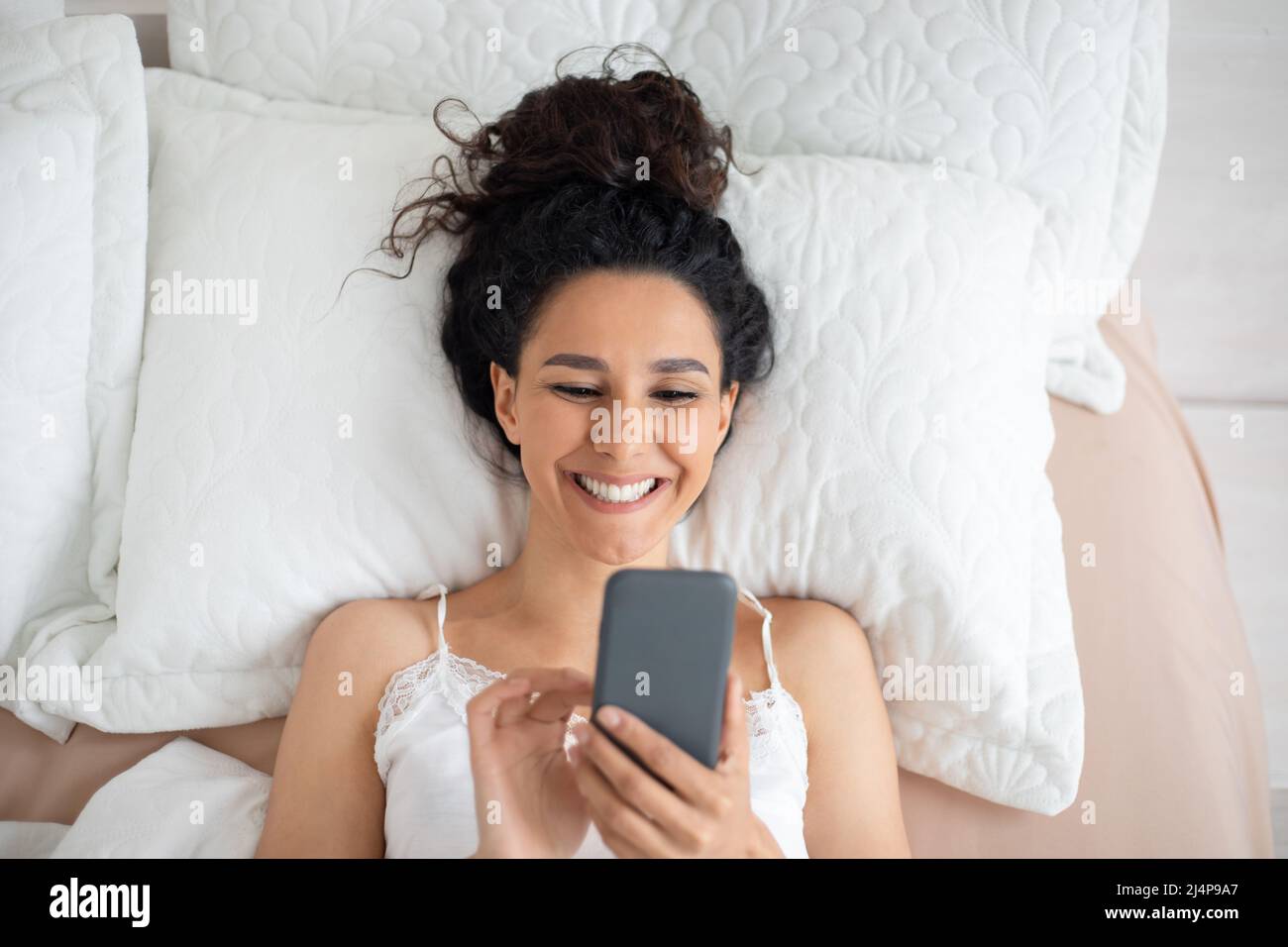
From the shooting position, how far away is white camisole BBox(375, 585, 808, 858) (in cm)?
108

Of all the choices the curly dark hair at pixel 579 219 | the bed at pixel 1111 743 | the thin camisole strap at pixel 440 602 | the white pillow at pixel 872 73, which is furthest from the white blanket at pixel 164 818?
the white pillow at pixel 872 73

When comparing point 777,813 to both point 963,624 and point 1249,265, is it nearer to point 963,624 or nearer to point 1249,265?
point 963,624

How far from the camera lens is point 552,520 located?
1188 mm

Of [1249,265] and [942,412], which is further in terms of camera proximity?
[1249,265]

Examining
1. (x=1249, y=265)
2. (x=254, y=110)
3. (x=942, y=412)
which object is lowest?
(x=942, y=412)

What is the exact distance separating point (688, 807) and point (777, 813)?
285mm

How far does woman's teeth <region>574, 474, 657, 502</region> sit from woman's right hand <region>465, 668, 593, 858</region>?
224mm

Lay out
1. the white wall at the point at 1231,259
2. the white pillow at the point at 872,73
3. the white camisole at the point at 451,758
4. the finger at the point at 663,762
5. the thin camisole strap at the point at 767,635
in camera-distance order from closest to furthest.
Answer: the finger at the point at 663,762
the white camisole at the point at 451,758
the thin camisole strap at the point at 767,635
the white pillow at the point at 872,73
the white wall at the point at 1231,259

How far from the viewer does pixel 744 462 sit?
1271 millimetres

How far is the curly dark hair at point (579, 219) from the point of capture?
3.82ft

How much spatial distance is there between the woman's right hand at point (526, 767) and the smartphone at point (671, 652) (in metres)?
0.08

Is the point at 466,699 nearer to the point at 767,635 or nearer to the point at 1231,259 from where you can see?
the point at 767,635

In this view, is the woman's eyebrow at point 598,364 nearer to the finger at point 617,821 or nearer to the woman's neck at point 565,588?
the woman's neck at point 565,588
